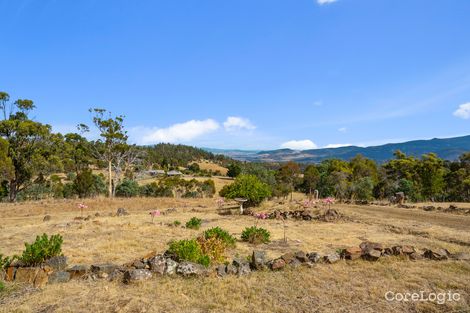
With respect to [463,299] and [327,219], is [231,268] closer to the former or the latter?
[463,299]

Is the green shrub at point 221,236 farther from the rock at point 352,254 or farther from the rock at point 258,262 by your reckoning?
the rock at point 352,254

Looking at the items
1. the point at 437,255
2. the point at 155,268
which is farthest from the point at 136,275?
the point at 437,255

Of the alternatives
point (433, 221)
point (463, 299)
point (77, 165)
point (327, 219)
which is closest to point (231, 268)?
point (463, 299)

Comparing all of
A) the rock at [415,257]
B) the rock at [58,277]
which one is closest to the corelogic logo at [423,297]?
the rock at [415,257]

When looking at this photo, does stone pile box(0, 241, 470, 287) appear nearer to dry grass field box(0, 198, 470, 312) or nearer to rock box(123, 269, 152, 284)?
rock box(123, 269, 152, 284)

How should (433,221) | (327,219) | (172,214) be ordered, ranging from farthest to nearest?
(172,214) < (327,219) < (433,221)

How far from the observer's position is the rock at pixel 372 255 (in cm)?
907

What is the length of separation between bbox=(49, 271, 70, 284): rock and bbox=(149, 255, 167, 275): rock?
6.41ft

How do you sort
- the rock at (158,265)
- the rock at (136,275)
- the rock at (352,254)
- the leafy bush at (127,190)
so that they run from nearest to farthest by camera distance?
the rock at (136,275) → the rock at (158,265) → the rock at (352,254) → the leafy bush at (127,190)

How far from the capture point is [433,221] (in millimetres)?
16922

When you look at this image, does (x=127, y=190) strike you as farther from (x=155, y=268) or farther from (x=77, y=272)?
(x=155, y=268)

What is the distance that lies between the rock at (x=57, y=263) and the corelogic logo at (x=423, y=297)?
25.5 feet

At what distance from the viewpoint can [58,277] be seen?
303 inches

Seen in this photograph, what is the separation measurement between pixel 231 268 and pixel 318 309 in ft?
8.75
